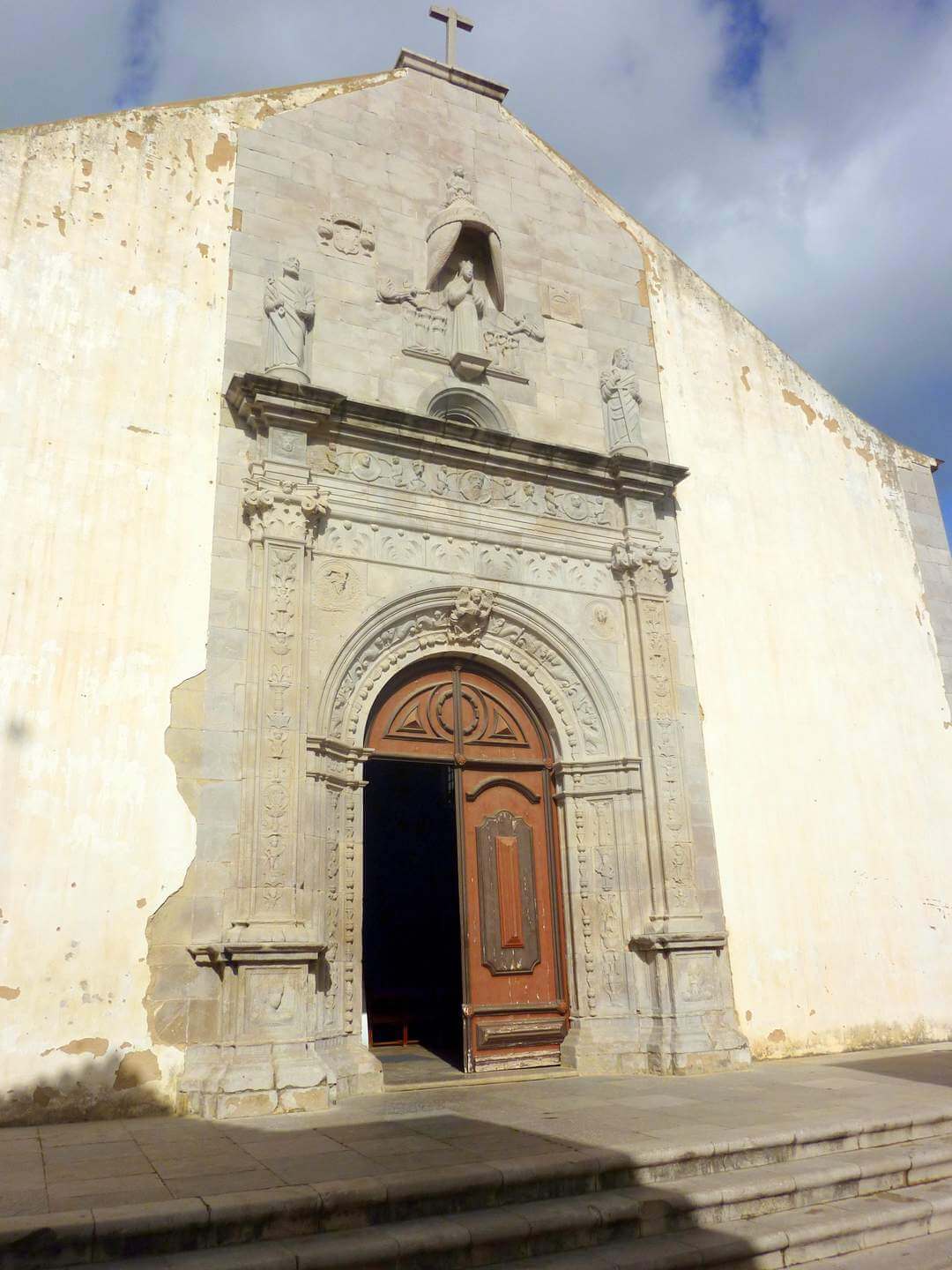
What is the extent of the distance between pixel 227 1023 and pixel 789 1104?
3.74 metres

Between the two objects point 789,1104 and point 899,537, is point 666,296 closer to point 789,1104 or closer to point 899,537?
point 899,537

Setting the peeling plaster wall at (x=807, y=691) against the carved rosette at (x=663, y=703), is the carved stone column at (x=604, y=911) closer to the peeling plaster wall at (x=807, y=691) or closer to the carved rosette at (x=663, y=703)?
the carved rosette at (x=663, y=703)

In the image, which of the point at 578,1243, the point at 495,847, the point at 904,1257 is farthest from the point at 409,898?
the point at 904,1257

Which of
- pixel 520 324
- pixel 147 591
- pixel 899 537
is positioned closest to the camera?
pixel 147 591

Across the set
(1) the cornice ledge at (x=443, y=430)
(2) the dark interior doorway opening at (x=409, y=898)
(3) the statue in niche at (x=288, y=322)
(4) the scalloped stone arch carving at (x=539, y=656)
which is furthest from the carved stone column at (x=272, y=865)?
(2) the dark interior doorway opening at (x=409, y=898)

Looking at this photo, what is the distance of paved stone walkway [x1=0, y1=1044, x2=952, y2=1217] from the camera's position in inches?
178

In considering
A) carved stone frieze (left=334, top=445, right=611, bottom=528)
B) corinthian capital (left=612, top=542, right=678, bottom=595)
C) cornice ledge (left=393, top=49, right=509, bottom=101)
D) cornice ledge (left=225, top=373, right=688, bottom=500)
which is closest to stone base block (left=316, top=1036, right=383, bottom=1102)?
carved stone frieze (left=334, top=445, right=611, bottom=528)

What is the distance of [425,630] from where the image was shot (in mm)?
8578

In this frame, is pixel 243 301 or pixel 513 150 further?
pixel 513 150

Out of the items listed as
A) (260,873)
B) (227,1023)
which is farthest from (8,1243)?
(260,873)

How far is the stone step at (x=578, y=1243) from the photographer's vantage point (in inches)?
155

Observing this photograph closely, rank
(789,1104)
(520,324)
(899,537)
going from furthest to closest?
(899,537), (520,324), (789,1104)

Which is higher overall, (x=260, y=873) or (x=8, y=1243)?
(x=260, y=873)

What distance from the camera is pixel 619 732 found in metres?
8.91
